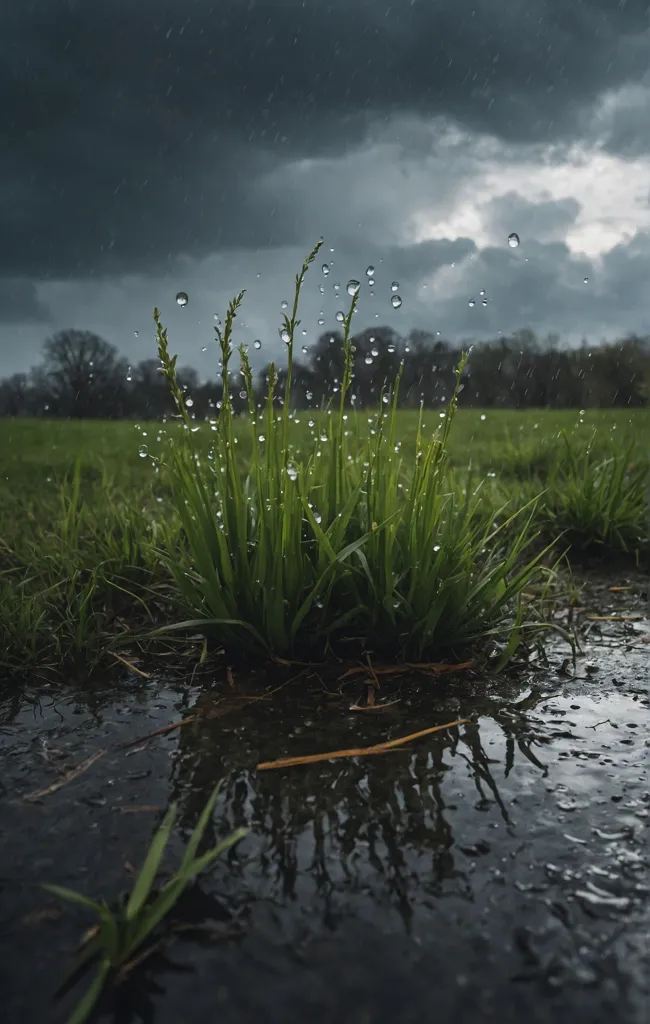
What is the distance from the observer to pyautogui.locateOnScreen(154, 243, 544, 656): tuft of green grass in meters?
1.92

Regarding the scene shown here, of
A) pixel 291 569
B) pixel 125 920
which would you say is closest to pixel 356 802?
pixel 125 920

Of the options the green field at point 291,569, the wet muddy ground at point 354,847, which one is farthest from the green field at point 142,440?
the wet muddy ground at point 354,847

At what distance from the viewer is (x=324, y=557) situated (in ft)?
6.54

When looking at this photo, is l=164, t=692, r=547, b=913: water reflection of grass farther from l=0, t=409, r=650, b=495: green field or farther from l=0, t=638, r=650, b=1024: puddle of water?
l=0, t=409, r=650, b=495: green field

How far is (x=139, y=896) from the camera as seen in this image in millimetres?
1048

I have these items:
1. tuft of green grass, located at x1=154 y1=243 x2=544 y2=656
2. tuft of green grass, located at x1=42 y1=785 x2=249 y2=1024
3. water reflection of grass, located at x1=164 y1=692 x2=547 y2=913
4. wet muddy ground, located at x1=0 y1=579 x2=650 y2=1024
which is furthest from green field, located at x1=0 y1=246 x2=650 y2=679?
tuft of green grass, located at x1=42 y1=785 x2=249 y2=1024

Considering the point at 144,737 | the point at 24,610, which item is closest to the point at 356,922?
the point at 144,737

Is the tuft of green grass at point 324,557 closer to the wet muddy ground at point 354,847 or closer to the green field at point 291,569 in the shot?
the green field at point 291,569

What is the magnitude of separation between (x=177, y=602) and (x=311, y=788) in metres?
0.85

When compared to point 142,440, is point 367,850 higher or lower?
lower

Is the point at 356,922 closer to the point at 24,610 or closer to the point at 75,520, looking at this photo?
the point at 24,610

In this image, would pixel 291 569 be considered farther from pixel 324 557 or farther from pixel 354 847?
pixel 354 847

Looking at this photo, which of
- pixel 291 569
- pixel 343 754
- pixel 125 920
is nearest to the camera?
pixel 125 920

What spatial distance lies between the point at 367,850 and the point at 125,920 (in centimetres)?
42
